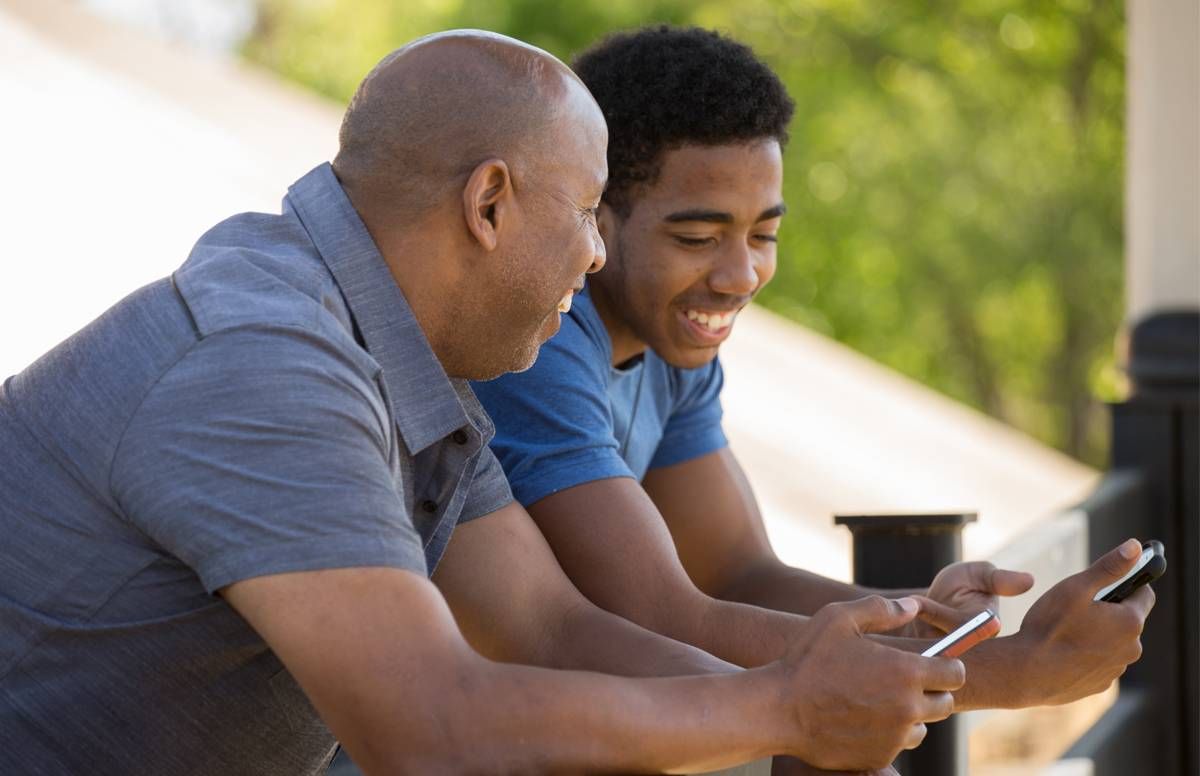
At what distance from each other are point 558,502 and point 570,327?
11.3 inches

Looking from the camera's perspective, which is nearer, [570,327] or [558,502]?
[558,502]

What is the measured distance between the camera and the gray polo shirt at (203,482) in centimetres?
144

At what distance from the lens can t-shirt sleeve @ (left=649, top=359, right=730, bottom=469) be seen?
271cm

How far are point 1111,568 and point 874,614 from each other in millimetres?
665

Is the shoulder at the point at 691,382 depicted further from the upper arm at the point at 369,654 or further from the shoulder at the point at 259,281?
the upper arm at the point at 369,654

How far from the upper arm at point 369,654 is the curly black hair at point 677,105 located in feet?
3.69

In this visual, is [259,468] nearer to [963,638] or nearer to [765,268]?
[963,638]

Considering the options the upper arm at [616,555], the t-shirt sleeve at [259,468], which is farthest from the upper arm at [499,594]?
the t-shirt sleeve at [259,468]

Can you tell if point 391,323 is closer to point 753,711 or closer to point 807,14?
point 753,711

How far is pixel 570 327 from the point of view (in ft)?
7.66

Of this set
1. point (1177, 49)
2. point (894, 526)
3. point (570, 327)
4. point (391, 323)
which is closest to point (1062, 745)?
point (1177, 49)

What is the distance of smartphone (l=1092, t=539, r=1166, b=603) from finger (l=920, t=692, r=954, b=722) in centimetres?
60

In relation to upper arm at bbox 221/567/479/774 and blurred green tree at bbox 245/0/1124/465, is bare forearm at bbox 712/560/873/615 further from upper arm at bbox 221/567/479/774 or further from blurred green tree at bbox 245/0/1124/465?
blurred green tree at bbox 245/0/1124/465

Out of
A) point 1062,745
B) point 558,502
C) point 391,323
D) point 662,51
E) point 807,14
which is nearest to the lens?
point 391,323
